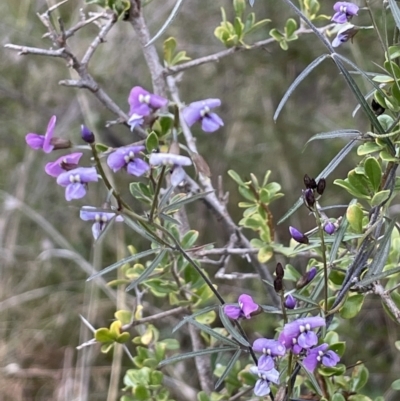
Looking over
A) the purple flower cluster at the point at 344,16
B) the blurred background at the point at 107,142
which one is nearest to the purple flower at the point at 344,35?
the purple flower cluster at the point at 344,16

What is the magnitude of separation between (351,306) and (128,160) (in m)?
0.27

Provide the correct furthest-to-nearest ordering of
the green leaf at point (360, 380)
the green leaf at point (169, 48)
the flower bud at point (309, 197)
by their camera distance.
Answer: the green leaf at point (169, 48) → the green leaf at point (360, 380) → the flower bud at point (309, 197)

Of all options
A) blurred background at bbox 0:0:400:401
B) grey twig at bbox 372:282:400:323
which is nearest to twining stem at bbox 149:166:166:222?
grey twig at bbox 372:282:400:323

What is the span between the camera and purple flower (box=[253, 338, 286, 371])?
0.54 metres

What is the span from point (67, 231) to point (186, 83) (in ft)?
2.02

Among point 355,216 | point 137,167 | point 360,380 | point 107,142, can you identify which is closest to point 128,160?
point 137,167

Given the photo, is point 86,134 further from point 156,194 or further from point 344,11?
point 344,11

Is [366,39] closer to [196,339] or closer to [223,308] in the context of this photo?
[196,339]

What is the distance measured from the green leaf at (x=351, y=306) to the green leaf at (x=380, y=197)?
0.11 meters

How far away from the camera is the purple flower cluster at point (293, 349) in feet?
1.73

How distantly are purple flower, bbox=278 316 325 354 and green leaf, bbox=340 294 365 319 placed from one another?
0.06m

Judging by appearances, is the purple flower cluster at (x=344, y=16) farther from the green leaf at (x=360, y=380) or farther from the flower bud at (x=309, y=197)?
the green leaf at (x=360, y=380)

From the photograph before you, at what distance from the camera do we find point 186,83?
1.88 metres

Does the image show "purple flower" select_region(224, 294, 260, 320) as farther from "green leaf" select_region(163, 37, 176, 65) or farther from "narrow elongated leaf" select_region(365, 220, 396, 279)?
"green leaf" select_region(163, 37, 176, 65)
